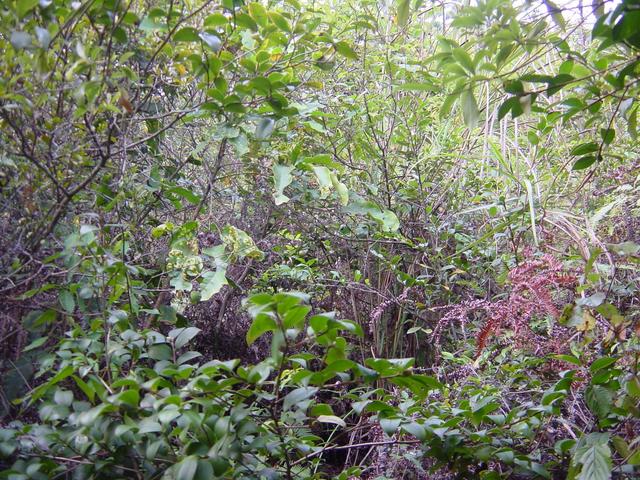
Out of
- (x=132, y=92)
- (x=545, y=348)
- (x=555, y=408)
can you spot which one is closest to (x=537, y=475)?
(x=555, y=408)

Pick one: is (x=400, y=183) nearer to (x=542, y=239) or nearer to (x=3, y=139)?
(x=542, y=239)

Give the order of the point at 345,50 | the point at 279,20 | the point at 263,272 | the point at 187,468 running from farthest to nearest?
the point at 263,272, the point at 345,50, the point at 279,20, the point at 187,468

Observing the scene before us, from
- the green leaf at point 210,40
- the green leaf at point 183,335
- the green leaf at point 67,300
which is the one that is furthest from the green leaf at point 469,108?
the green leaf at point 67,300

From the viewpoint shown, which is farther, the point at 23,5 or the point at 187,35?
the point at 187,35

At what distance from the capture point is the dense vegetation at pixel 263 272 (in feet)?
4.44

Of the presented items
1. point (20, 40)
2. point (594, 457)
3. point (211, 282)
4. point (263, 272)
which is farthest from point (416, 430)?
point (263, 272)

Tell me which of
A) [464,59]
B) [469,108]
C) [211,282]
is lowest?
[211,282]

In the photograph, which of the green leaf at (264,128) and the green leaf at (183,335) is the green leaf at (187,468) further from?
the green leaf at (264,128)

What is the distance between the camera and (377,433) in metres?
2.20

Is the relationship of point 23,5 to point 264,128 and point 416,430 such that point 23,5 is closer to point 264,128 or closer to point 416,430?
point 264,128

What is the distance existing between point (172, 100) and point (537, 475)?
205cm

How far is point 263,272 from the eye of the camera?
3.13 meters

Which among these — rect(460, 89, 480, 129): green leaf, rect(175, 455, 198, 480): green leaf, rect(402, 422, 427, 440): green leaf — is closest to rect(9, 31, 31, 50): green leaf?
rect(175, 455, 198, 480): green leaf

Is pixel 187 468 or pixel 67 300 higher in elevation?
pixel 67 300
